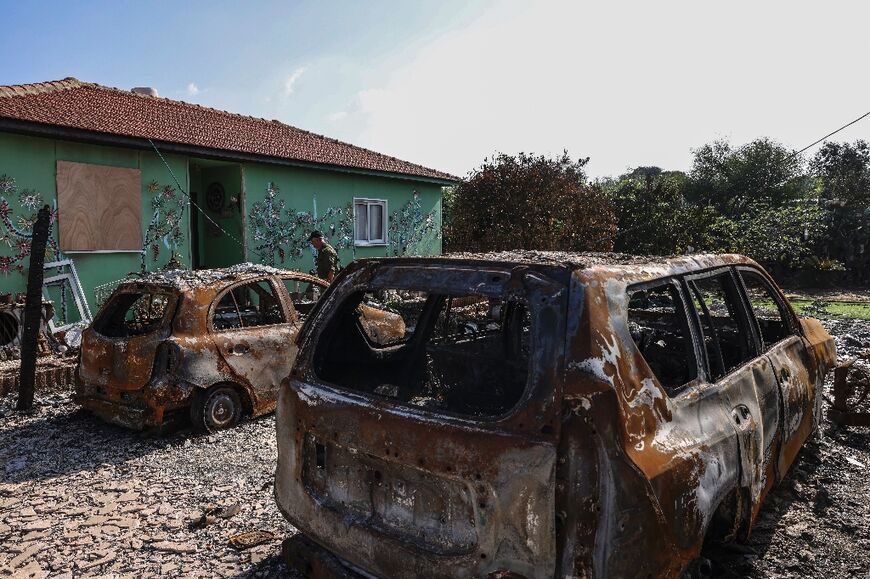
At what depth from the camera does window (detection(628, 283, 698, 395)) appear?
8.85ft

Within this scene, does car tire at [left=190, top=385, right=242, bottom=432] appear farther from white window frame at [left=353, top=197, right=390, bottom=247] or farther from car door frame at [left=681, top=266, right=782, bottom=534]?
white window frame at [left=353, top=197, right=390, bottom=247]

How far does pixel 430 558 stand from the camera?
225cm

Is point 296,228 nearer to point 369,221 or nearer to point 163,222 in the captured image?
point 369,221

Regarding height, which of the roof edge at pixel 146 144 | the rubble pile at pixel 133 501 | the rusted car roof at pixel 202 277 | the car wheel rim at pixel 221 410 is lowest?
the rubble pile at pixel 133 501

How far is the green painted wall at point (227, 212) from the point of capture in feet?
29.8

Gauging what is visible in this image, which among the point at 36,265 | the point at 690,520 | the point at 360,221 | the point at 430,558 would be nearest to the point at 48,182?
the point at 36,265

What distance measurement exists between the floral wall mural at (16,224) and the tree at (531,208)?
29.7 feet

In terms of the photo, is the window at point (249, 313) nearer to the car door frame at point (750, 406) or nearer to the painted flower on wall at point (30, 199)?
the car door frame at point (750, 406)

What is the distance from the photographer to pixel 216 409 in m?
5.49

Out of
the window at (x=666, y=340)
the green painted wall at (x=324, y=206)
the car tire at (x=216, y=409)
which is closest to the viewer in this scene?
the window at (x=666, y=340)

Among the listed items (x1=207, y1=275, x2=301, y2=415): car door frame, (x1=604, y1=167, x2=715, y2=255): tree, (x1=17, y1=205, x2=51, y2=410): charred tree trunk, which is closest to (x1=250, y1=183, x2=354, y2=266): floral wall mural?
(x1=17, y1=205, x2=51, y2=410): charred tree trunk

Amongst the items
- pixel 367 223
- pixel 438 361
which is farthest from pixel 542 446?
pixel 367 223

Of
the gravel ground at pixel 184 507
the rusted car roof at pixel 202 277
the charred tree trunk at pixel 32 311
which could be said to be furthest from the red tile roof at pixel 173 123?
the gravel ground at pixel 184 507

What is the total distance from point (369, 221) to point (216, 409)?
10.1 metres
